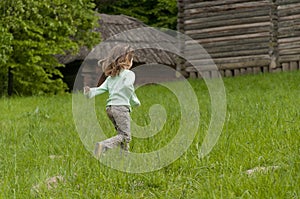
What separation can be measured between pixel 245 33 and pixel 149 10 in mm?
17216

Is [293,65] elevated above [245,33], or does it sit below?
below

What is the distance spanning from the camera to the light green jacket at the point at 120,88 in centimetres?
428

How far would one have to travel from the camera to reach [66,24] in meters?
16.0

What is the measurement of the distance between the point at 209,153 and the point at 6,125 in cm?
393

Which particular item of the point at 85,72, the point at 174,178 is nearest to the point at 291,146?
the point at 174,178

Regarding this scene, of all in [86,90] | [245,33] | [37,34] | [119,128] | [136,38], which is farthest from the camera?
[136,38]

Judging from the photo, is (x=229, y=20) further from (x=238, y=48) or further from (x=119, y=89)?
(x=119, y=89)

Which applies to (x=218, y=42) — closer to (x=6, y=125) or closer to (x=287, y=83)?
(x=287, y=83)

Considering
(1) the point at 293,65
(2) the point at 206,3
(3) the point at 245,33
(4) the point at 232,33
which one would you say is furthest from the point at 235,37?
(1) the point at 293,65

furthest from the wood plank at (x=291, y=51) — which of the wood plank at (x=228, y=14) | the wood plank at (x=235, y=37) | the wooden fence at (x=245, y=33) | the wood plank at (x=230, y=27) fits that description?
the wood plank at (x=228, y=14)

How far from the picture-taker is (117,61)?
4305mm

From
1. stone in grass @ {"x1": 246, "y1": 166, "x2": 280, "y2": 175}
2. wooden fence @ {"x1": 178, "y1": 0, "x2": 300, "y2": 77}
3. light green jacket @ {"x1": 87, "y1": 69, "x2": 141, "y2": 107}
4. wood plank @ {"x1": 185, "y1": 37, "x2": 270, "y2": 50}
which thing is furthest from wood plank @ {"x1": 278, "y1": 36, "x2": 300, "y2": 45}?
stone in grass @ {"x1": 246, "y1": 166, "x2": 280, "y2": 175}

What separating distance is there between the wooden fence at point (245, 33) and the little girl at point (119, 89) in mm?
14814

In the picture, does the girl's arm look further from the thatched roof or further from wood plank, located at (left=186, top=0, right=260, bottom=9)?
the thatched roof
